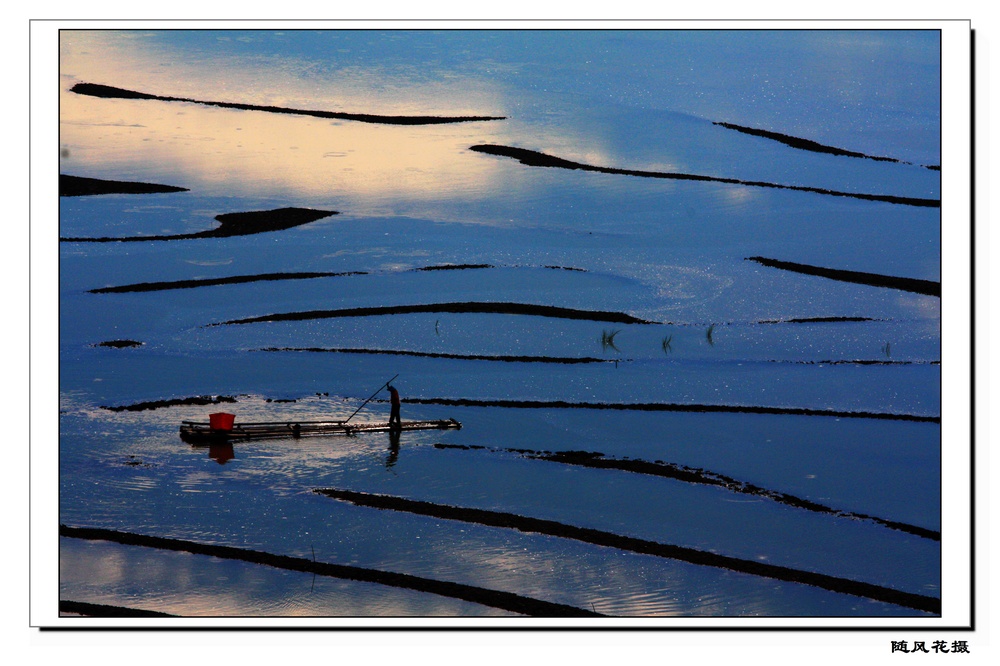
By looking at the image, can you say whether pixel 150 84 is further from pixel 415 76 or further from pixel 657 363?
pixel 657 363

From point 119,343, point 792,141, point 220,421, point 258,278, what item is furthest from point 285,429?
point 792,141

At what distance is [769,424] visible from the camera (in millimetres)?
4359

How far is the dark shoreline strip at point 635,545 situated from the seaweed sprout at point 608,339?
919mm

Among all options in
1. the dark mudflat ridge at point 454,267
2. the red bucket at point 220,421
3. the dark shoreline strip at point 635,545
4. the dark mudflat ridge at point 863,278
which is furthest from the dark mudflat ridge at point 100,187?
the dark mudflat ridge at point 863,278

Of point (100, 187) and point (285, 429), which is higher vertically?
point (100, 187)

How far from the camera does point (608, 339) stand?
14.7 feet

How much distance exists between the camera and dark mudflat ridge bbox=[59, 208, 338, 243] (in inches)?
165

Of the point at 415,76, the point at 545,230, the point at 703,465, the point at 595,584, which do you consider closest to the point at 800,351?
the point at 703,465

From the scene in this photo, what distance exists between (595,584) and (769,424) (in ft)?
3.98

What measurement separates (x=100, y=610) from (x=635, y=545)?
1.70m

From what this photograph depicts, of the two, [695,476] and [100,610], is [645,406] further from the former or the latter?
[100,610]

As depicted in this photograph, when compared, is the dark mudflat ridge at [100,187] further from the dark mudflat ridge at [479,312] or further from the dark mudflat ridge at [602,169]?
the dark mudflat ridge at [602,169]

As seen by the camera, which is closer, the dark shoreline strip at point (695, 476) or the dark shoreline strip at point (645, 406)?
the dark shoreline strip at point (695, 476)

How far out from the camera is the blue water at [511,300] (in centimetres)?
365
